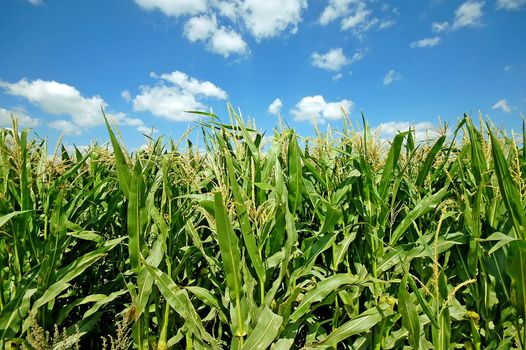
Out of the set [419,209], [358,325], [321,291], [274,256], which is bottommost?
[358,325]

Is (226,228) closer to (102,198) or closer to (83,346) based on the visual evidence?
(102,198)

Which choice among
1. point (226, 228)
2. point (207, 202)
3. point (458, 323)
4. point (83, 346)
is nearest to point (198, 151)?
point (207, 202)

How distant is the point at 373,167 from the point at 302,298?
3.53ft

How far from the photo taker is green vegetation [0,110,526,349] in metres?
1.99

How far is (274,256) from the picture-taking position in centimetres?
217

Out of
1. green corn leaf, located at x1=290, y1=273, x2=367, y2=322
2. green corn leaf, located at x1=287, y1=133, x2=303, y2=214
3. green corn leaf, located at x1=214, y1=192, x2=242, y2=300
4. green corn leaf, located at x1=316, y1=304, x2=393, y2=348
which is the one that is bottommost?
green corn leaf, located at x1=316, y1=304, x2=393, y2=348

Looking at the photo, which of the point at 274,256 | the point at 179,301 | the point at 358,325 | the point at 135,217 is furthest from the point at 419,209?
the point at 135,217

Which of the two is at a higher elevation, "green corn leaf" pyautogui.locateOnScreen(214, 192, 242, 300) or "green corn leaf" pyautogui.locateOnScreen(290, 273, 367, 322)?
"green corn leaf" pyautogui.locateOnScreen(214, 192, 242, 300)

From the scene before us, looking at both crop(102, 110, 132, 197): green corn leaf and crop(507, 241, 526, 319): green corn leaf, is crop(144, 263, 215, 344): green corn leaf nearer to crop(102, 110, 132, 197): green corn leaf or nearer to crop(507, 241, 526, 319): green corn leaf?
crop(102, 110, 132, 197): green corn leaf

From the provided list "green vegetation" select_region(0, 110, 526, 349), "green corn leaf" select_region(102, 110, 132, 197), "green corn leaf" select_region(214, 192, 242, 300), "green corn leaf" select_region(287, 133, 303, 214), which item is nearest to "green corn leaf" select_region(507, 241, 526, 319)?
"green vegetation" select_region(0, 110, 526, 349)

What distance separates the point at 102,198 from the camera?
9.91ft

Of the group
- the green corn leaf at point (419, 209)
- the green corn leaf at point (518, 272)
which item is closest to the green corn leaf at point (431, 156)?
the green corn leaf at point (419, 209)

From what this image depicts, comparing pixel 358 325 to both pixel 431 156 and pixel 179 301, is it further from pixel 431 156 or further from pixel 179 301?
pixel 431 156

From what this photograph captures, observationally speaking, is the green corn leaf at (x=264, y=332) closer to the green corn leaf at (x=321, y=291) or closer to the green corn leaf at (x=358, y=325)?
the green corn leaf at (x=321, y=291)
